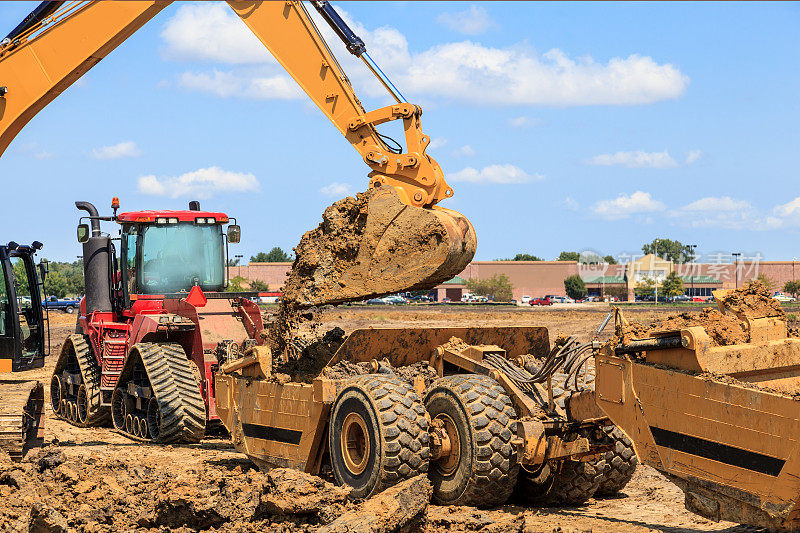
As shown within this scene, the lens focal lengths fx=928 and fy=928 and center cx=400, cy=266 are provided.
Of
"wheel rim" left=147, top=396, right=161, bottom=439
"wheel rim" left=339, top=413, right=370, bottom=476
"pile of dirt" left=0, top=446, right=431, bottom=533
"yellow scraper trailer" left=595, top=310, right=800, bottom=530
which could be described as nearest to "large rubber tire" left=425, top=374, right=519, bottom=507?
"pile of dirt" left=0, top=446, right=431, bottom=533

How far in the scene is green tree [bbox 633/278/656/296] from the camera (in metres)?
86.1

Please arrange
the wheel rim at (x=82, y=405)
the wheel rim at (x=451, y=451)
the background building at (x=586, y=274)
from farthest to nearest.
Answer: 1. the background building at (x=586, y=274)
2. the wheel rim at (x=82, y=405)
3. the wheel rim at (x=451, y=451)

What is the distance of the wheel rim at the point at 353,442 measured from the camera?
8.16 m

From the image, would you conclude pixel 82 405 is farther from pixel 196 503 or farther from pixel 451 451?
pixel 451 451

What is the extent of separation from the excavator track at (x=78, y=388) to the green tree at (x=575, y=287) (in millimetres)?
83528

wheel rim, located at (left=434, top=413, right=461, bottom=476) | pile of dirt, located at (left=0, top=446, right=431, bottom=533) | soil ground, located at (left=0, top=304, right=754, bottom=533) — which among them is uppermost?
wheel rim, located at (left=434, top=413, right=461, bottom=476)

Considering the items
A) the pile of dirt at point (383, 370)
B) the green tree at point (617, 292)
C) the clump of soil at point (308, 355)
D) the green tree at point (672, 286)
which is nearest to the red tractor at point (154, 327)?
the clump of soil at point (308, 355)

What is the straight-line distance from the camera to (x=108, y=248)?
14.8m

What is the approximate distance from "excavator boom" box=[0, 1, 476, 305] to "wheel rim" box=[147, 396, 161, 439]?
3.93m

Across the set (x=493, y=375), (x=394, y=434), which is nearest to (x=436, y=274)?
(x=493, y=375)

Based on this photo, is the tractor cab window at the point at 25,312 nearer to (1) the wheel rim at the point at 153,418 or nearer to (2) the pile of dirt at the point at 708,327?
(1) the wheel rim at the point at 153,418

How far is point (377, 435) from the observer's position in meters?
7.78

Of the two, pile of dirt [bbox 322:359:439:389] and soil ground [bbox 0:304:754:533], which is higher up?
pile of dirt [bbox 322:359:439:389]

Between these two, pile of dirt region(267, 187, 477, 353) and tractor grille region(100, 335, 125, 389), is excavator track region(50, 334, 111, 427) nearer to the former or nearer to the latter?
tractor grille region(100, 335, 125, 389)
